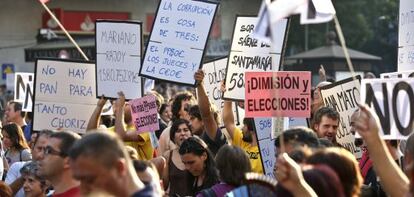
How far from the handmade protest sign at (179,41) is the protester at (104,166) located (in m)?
5.49

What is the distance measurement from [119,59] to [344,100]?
2.30m

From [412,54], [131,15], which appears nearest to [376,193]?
[412,54]

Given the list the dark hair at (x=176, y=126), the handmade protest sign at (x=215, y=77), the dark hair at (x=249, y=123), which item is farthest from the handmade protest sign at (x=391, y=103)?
the handmade protest sign at (x=215, y=77)

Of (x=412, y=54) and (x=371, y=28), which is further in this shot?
(x=371, y=28)

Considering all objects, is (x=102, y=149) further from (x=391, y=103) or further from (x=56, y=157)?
(x=391, y=103)

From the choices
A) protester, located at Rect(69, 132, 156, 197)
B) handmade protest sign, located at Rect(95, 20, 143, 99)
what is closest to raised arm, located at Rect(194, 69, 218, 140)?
Answer: handmade protest sign, located at Rect(95, 20, 143, 99)

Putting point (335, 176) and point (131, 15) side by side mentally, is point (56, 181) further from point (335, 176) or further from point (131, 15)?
point (131, 15)

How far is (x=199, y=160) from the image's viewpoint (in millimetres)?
8914

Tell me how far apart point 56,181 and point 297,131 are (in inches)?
60.3

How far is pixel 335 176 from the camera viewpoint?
17.5ft

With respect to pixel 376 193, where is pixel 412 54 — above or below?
above

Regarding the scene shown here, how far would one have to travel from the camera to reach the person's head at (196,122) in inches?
422

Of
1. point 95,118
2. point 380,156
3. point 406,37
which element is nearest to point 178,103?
point 95,118

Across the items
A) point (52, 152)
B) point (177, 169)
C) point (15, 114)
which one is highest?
point (52, 152)
